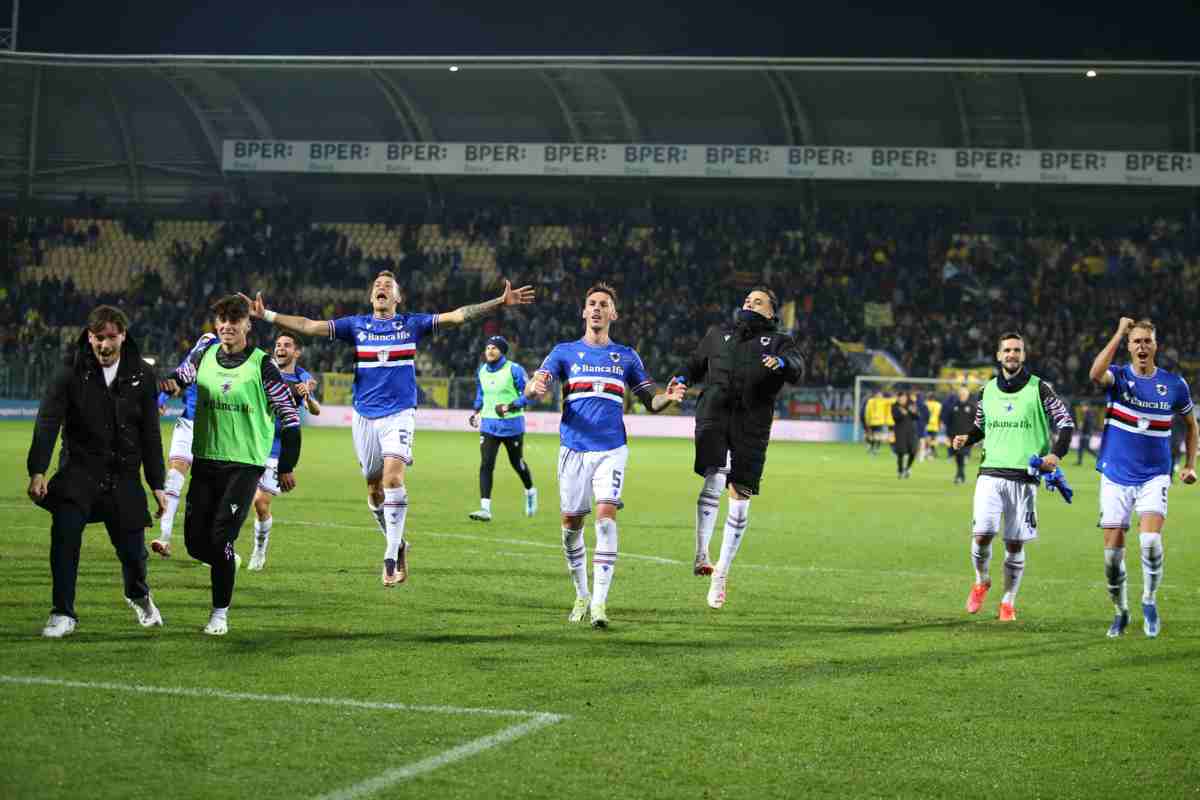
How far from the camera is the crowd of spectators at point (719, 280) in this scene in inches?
1951

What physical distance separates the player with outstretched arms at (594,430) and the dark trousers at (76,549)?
2863 millimetres

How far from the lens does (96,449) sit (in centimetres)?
880

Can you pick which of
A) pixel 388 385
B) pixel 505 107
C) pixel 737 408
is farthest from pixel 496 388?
pixel 505 107

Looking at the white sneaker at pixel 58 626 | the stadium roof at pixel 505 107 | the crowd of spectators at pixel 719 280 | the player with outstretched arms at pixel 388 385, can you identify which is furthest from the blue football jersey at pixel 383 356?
the crowd of spectators at pixel 719 280

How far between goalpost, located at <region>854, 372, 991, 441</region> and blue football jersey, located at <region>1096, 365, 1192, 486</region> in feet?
112

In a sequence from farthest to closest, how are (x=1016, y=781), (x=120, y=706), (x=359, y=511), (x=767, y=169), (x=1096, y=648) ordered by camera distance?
(x=767, y=169)
(x=359, y=511)
(x=1096, y=648)
(x=120, y=706)
(x=1016, y=781)

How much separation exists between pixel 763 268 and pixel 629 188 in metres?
6.62

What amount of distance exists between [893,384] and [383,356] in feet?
118

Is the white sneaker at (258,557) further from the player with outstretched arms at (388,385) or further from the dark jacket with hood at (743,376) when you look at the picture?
the dark jacket with hood at (743,376)

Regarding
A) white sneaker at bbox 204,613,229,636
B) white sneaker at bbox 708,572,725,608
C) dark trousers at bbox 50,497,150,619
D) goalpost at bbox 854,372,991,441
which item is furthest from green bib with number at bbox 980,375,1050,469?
goalpost at bbox 854,372,991,441

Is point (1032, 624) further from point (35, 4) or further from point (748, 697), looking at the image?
point (35, 4)

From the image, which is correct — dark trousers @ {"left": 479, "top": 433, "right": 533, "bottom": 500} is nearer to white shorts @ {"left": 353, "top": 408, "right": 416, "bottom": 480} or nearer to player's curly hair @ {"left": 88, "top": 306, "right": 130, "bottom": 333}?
white shorts @ {"left": 353, "top": 408, "right": 416, "bottom": 480}

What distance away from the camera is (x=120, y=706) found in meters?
7.08

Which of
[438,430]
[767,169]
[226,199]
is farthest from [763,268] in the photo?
[226,199]
